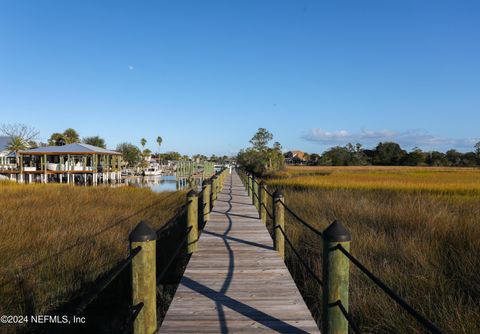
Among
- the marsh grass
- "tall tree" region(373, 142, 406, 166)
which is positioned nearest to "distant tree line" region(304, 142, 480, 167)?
"tall tree" region(373, 142, 406, 166)

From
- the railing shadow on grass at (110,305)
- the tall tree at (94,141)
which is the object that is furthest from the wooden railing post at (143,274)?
the tall tree at (94,141)

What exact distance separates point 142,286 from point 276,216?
12.3 feet

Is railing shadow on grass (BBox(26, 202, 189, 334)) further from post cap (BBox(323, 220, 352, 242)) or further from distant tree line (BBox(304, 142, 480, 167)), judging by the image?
distant tree line (BBox(304, 142, 480, 167))

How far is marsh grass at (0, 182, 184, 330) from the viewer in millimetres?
4727

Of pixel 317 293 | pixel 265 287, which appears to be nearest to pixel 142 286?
pixel 265 287

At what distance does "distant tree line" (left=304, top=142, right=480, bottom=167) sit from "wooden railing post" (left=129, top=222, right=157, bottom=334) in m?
92.6

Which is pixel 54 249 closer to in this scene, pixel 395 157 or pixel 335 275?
pixel 335 275

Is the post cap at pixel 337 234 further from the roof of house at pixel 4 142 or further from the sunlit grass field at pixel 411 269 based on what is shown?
the roof of house at pixel 4 142

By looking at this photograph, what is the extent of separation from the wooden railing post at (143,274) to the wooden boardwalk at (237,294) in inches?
21.8

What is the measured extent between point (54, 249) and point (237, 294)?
4723 millimetres

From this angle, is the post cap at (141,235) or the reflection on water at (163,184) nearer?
the post cap at (141,235)

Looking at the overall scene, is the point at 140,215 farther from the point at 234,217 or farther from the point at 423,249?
the point at 423,249

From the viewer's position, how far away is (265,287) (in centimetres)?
431

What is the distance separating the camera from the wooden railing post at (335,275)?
2.74 meters
